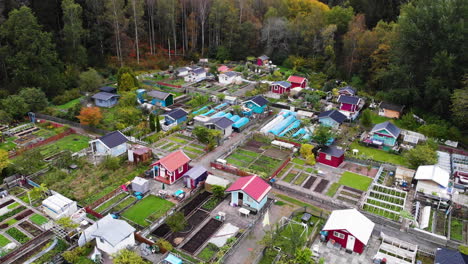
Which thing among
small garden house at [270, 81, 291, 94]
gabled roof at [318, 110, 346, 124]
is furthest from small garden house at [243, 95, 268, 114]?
small garden house at [270, 81, 291, 94]

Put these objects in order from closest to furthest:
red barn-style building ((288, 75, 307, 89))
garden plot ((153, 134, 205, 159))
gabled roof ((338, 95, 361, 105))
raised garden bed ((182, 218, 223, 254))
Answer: raised garden bed ((182, 218, 223, 254)) < garden plot ((153, 134, 205, 159)) < gabled roof ((338, 95, 361, 105)) < red barn-style building ((288, 75, 307, 89))

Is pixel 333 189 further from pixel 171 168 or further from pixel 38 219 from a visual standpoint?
pixel 38 219

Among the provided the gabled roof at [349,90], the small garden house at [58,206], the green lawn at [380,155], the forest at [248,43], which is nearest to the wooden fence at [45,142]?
the forest at [248,43]

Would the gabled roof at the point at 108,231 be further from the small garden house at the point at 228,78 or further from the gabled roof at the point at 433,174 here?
the small garden house at the point at 228,78

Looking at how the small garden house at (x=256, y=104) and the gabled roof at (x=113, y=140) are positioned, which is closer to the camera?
the gabled roof at (x=113, y=140)

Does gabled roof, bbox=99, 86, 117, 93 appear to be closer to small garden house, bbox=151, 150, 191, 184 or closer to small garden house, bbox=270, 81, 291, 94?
small garden house, bbox=151, 150, 191, 184

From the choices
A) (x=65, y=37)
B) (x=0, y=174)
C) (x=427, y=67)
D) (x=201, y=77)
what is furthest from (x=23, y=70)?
(x=427, y=67)

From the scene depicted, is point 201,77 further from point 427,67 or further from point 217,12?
point 427,67
